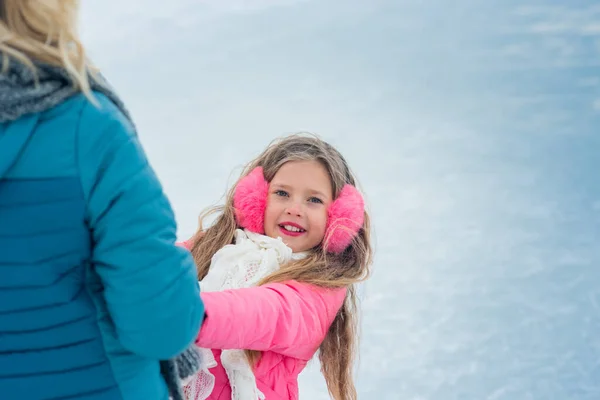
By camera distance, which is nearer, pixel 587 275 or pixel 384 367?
pixel 384 367

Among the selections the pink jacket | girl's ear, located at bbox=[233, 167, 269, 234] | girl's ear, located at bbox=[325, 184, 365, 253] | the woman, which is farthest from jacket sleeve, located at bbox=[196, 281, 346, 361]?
the woman

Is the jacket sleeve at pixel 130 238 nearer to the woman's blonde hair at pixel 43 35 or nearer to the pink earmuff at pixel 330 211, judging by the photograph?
the woman's blonde hair at pixel 43 35

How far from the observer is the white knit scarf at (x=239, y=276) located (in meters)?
1.49

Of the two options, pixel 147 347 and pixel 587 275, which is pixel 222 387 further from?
pixel 587 275

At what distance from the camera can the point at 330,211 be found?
68.1 inches

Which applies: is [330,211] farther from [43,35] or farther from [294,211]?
[43,35]

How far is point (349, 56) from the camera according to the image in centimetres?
491

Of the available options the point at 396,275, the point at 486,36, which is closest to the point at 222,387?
the point at 396,275

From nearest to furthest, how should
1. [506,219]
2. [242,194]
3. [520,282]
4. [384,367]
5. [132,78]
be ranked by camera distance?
[242,194] < [384,367] < [520,282] < [506,219] < [132,78]

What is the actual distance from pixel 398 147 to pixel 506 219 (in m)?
0.78

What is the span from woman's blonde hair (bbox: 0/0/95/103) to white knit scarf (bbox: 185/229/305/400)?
799 mm

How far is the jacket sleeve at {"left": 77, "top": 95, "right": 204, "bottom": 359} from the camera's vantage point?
80 centimetres

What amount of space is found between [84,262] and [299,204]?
2.92ft

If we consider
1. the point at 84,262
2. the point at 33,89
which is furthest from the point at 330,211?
the point at 33,89
